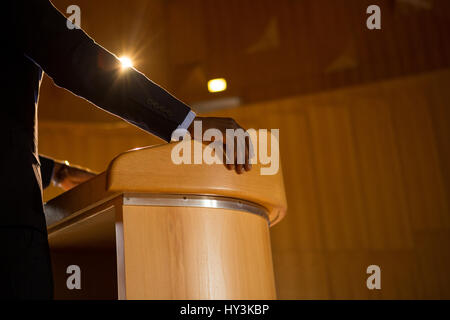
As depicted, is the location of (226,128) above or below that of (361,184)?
below

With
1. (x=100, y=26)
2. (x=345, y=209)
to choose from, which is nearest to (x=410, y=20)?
(x=345, y=209)

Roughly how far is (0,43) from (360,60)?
292cm

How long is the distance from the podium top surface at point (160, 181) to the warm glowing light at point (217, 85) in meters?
2.61

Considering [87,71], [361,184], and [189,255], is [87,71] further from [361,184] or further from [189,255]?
[361,184]

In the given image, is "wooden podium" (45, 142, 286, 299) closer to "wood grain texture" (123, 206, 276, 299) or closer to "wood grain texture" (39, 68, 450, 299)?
"wood grain texture" (123, 206, 276, 299)

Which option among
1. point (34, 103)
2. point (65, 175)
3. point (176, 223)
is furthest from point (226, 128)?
point (65, 175)

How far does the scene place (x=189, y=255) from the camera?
2.38ft

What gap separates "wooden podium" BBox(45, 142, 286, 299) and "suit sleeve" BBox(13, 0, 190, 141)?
7cm

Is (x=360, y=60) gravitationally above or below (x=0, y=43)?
above

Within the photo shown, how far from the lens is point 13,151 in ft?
1.92

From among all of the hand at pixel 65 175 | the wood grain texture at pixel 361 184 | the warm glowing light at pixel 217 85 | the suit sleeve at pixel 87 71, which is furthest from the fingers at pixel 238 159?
the warm glowing light at pixel 217 85

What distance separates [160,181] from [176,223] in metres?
0.06

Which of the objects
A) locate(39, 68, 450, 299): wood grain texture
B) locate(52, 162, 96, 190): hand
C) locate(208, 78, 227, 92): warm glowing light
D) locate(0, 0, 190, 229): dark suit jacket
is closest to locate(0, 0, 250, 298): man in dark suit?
locate(0, 0, 190, 229): dark suit jacket
